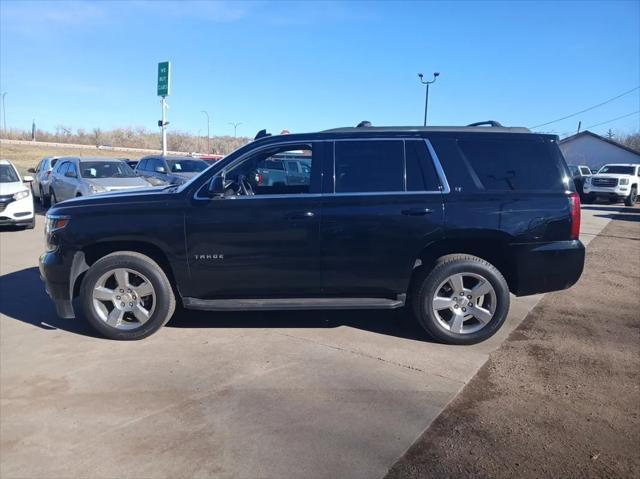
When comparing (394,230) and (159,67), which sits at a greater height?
(159,67)

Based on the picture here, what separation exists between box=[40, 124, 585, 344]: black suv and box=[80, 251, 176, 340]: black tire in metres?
0.01

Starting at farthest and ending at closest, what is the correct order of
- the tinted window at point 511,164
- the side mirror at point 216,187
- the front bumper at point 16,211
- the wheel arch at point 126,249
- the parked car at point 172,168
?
the parked car at point 172,168 < the front bumper at point 16,211 < the wheel arch at point 126,249 < the tinted window at point 511,164 < the side mirror at point 216,187

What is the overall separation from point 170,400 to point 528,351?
314 cm

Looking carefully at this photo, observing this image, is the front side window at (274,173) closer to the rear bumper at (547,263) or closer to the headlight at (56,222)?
the headlight at (56,222)

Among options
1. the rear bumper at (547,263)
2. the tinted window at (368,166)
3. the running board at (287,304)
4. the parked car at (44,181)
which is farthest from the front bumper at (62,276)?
the parked car at (44,181)

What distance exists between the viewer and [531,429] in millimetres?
3342

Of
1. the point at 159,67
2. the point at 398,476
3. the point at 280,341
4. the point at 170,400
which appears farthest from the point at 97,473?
the point at 159,67

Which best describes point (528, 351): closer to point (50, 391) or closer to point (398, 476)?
point (398, 476)

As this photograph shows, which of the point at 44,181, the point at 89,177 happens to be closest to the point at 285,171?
the point at 89,177

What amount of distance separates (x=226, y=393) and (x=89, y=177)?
11184 mm

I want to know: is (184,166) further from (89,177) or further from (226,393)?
(226,393)

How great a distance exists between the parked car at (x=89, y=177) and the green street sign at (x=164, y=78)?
12.8 metres

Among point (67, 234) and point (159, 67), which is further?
point (159, 67)

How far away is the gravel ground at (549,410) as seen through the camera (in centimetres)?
295
